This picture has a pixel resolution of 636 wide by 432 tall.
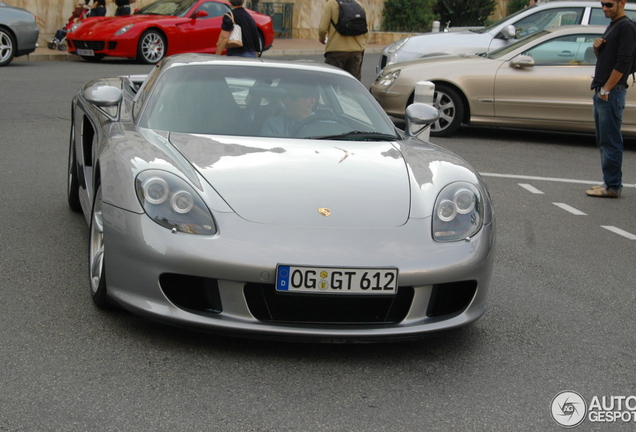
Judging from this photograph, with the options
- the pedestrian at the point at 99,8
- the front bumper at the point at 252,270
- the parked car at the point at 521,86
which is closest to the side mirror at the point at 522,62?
the parked car at the point at 521,86

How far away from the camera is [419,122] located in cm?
508

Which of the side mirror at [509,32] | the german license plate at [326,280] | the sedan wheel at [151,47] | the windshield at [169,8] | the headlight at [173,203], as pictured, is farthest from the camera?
the windshield at [169,8]

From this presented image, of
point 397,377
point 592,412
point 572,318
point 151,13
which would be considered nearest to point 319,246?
point 397,377

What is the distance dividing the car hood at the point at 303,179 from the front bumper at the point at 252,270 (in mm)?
98

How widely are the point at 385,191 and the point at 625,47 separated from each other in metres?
4.14

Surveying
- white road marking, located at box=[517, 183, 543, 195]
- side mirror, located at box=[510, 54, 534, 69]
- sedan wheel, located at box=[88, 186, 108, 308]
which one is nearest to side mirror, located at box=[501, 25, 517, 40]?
side mirror, located at box=[510, 54, 534, 69]

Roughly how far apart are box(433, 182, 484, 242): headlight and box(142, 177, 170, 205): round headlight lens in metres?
1.15

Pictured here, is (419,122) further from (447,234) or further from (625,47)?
(625,47)

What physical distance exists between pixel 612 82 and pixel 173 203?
4852 mm

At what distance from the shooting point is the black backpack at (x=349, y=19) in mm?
10992

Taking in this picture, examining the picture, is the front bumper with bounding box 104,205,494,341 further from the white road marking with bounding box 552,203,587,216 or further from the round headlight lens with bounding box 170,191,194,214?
the white road marking with bounding box 552,203,587,216

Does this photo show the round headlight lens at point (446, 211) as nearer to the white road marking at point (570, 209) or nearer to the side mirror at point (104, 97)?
the side mirror at point (104, 97)

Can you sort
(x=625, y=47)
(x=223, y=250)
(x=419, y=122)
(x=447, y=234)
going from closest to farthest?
(x=223, y=250), (x=447, y=234), (x=419, y=122), (x=625, y=47)

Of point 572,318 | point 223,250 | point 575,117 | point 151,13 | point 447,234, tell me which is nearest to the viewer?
point 223,250
